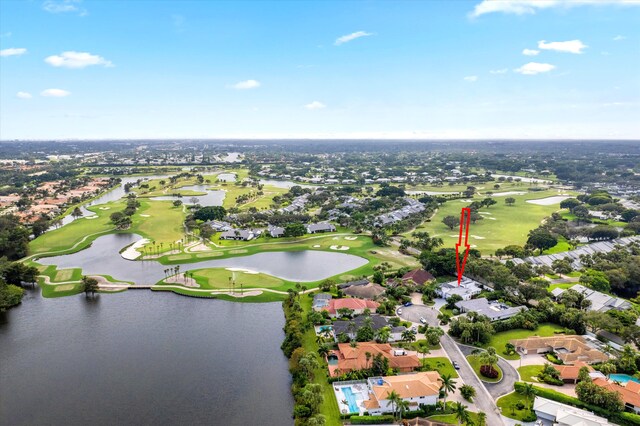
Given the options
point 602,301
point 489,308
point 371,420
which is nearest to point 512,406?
point 371,420

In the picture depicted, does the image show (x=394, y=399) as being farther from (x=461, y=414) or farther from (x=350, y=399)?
(x=461, y=414)

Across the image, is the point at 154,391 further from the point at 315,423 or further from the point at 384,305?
the point at 384,305

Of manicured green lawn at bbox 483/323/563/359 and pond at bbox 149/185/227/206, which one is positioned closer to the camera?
manicured green lawn at bbox 483/323/563/359

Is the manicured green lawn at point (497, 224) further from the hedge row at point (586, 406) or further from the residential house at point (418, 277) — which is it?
the hedge row at point (586, 406)

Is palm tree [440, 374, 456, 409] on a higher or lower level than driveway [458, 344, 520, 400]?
higher

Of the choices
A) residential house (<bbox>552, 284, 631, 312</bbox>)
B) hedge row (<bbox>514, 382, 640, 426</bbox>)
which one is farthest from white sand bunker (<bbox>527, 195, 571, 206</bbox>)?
hedge row (<bbox>514, 382, 640, 426</bbox>)

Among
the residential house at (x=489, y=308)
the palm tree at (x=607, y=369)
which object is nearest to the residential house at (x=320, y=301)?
the residential house at (x=489, y=308)

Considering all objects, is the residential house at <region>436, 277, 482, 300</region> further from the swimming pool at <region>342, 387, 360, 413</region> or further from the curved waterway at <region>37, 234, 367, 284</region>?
the swimming pool at <region>342, 387, 360, 413</region>
